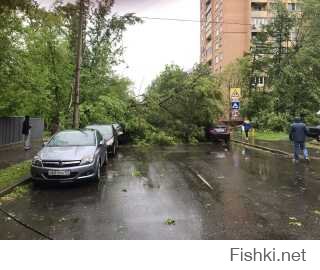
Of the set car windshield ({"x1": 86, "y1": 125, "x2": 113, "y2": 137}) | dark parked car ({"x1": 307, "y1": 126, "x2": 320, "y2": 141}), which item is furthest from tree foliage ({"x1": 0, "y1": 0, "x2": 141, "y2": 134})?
dark parked car ({"x1": 307, "y1": 126, "x2": 320, "y2": 141})

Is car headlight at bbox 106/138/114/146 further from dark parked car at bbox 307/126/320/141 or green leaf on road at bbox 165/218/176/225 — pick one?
dark parked car at bbox 307/126/320/141

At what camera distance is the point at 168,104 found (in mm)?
26812

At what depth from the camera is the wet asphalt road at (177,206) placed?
19.6 feet

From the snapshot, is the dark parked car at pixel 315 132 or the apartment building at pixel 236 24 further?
the apartment building at pixel 236 24

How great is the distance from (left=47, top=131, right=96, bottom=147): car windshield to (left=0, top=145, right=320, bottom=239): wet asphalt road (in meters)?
1.24

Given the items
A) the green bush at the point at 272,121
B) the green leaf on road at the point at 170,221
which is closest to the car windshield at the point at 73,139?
the green leaf on road at the point at 170,221

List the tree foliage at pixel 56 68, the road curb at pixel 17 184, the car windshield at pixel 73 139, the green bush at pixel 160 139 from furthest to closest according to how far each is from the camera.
Answer: the green bush at pixel 160 139
the tree foliage at pixel 56 68
the car windshield at pixel 73 139
the road curb at pixel 17 184

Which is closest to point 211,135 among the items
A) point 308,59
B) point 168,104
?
point 168,104

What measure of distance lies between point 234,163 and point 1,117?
1277 centimetres

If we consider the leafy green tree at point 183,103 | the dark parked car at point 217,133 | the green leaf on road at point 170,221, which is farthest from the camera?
the dark parked car at point 217,133

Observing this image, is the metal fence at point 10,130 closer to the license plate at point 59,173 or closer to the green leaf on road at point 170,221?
the license plate at point 59,173

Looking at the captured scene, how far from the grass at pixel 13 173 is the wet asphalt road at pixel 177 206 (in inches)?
26.1

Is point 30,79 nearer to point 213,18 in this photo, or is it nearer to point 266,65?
point 266,65

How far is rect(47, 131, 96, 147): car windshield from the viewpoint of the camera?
11.2m
